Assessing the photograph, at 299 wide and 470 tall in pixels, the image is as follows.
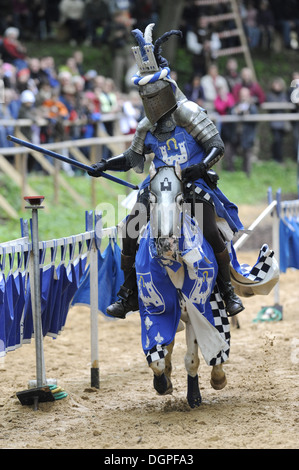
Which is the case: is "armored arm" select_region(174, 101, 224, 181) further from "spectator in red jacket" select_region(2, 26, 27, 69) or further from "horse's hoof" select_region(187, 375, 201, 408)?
"spectator in red jacket" select_region(2, 26, 27, 69)

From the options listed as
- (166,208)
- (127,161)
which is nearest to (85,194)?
(127,161)

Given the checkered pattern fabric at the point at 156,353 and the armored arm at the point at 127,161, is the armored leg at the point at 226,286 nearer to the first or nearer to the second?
the checkered pattern fabric at the point at 156,353

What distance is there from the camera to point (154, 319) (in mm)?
7004

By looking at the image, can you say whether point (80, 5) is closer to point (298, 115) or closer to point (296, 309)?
point (298, 115)

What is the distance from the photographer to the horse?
21.8 feet

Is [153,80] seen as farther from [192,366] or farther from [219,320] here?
[192,366]

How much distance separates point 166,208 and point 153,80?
3.51ft

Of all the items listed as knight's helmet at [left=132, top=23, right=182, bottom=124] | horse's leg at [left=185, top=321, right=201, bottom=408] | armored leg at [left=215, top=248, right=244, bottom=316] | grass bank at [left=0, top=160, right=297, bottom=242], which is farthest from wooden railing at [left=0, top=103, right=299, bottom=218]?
horse's leg at [left=185, top=321, right=201, bottom=408]

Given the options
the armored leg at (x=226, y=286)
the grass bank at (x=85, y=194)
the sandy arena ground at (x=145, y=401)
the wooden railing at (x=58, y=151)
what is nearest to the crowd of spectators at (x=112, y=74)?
the wooden railing at (x=58, y=151)

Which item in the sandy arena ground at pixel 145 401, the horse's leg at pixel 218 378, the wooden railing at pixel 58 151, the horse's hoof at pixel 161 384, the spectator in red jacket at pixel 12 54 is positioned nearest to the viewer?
the sandy arena ground at pixel 145 401

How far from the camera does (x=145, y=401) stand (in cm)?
764

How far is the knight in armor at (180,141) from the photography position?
6.93 meters

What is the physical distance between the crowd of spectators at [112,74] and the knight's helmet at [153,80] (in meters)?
9.24

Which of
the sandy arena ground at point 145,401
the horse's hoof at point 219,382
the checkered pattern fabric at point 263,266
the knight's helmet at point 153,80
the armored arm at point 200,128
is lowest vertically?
the sandy arena ground at point 145,401
